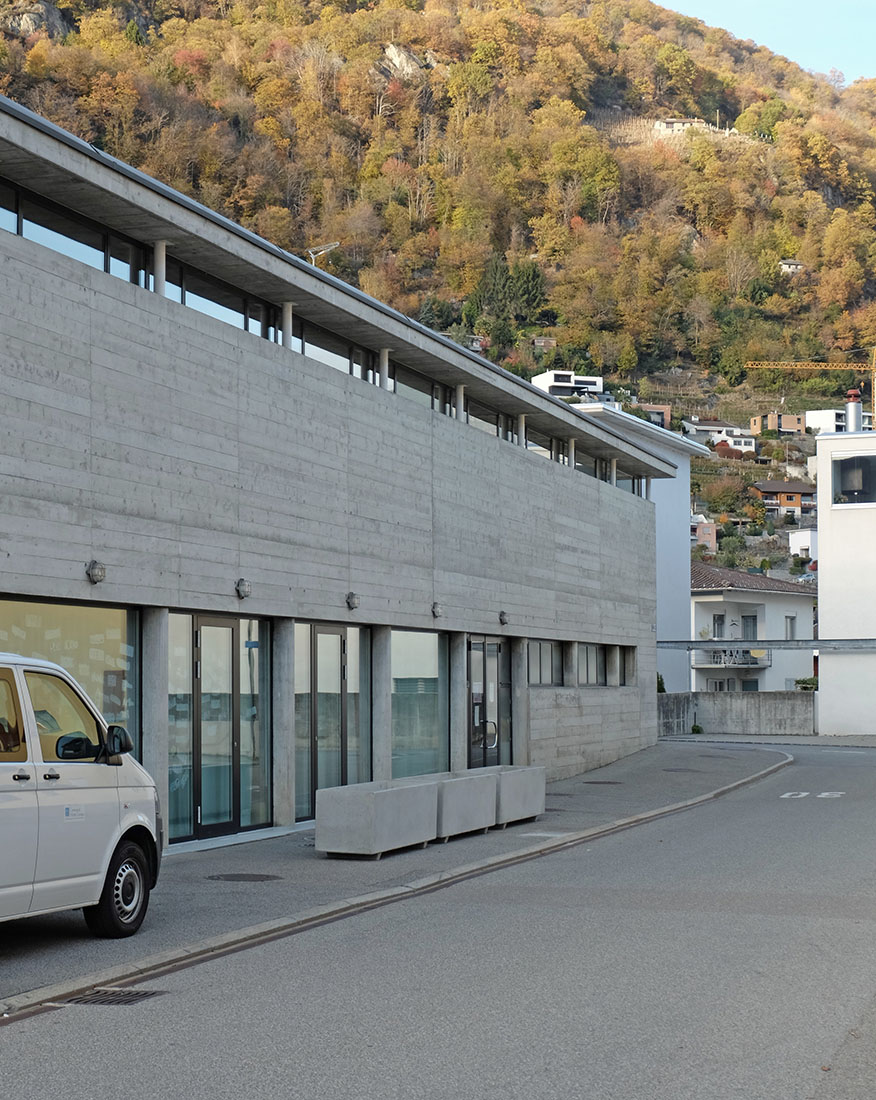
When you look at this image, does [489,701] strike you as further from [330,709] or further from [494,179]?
[494,179]

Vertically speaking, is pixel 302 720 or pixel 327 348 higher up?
pixel 327 348

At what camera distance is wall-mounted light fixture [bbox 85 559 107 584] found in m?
15.2

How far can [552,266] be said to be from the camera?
157 m

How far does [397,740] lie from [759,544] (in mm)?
109885

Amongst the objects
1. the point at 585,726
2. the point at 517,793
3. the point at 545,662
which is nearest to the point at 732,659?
the point at 585,726

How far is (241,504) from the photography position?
18297 mm

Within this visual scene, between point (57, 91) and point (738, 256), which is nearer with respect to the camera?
point (57, 91)

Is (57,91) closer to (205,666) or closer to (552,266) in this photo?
(552,266)

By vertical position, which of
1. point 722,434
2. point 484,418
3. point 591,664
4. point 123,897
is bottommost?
point 123,897

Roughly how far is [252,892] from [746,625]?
2535 inches

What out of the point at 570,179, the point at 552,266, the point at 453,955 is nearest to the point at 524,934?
the point at 453,955

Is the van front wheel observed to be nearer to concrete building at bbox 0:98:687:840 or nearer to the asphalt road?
the asphalt road

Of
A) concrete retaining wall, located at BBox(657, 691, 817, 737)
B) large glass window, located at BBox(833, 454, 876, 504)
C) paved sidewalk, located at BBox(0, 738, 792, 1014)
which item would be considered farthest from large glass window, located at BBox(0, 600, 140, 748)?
large glass window, located at BBox(833, 454, 876, 504)

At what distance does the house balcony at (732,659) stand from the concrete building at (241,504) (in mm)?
47991
